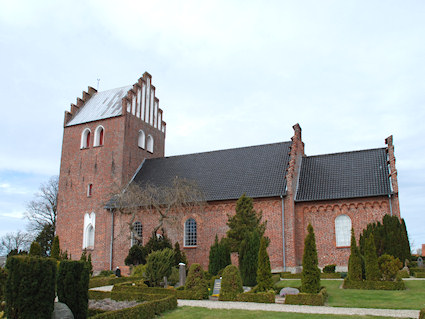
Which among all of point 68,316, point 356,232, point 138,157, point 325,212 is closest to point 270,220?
point 325,212

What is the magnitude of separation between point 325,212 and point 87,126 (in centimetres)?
2006

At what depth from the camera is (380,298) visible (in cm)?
1388

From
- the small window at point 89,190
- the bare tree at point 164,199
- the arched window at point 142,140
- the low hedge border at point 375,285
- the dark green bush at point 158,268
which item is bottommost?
the low hedge border at point 375,285

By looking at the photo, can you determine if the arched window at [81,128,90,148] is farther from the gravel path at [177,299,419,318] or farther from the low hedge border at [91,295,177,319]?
the low hedge border at [91,295,177,319]

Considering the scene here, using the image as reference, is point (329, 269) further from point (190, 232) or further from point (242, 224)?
point (190, 232)

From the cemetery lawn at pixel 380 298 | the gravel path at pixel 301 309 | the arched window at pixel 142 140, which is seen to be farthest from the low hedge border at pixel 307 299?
the arched window at pixel 142 140

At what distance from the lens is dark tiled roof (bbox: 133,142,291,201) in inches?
1027

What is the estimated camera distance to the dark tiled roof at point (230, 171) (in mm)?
26094

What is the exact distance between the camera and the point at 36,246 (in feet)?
71.4

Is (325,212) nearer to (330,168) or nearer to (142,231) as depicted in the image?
(330,168)

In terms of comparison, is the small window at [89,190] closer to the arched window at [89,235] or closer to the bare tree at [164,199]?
the arched window at [89,235]

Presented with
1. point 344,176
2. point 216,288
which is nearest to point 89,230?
point 216,288

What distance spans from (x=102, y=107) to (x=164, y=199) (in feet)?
39.5

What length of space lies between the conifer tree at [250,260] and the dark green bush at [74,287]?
993 cm
